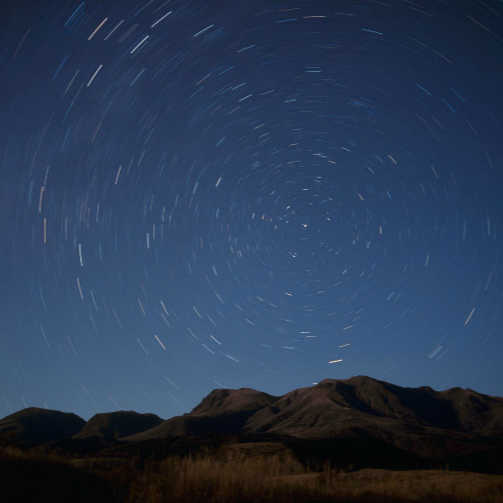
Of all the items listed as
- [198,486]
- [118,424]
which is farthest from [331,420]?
[198,486]

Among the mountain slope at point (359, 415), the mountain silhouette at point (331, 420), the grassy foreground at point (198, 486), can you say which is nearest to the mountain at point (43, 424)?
the mountain silhouette at point (331, 420)

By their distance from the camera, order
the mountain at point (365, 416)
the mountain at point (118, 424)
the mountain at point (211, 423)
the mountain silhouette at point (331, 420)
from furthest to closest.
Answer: the mountain at point (118, 424), the mountain at point (211, 423), the mountain at point (365, 416), the mountain silhouette at point (331, 420)

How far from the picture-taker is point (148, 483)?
6.16 m

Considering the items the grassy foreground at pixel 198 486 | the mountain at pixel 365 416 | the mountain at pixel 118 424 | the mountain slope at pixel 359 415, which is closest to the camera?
the grassy foreground at pixel 198 486

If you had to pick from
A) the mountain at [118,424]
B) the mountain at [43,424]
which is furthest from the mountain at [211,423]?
the mountain at [43,424]

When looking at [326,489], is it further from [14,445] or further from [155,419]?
[155,419]

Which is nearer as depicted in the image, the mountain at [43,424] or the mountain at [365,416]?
the mountain at [365,416]

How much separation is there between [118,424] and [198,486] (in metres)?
202

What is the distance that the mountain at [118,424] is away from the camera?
6506 inches

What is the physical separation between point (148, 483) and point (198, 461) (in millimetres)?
985

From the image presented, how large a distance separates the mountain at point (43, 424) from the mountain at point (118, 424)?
8654 millimetres

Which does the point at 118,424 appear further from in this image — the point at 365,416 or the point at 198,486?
the point at 198,486

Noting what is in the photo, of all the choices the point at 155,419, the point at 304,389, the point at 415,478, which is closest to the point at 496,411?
the point at 304,389

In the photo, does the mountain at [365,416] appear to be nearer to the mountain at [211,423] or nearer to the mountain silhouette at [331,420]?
the mountain at [211,423]
